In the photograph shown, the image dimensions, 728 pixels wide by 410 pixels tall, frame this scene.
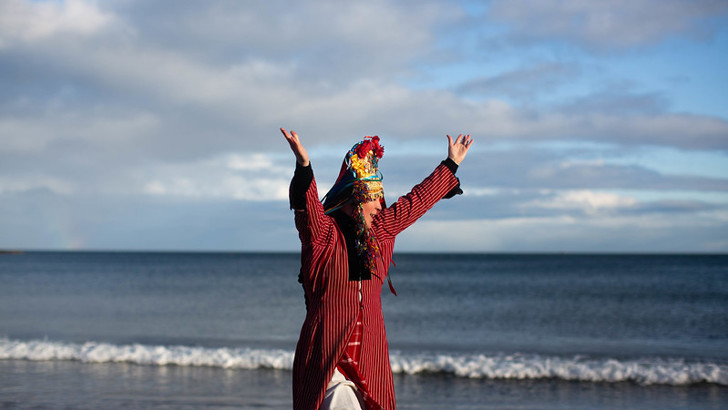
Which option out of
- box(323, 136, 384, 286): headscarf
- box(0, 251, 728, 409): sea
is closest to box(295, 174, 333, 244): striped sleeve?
box(323, 136, 384, 286): headscarf

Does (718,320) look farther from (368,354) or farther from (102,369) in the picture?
(368,354)

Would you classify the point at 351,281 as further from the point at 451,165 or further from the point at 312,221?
the point at 451,165

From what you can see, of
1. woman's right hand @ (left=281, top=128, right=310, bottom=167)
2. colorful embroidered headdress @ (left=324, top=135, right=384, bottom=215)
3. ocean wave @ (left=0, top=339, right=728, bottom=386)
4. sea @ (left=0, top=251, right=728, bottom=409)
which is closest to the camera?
woman's right hand @ (left=281, top=128, right=310, bottom=167)

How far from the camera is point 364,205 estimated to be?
8.96ft

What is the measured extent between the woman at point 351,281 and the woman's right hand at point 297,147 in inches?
9.7

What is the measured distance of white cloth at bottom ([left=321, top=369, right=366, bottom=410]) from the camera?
2617 mm

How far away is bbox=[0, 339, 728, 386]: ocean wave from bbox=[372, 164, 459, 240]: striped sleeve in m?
6.47

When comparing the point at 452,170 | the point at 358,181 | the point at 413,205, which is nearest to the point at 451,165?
the point at 452,170

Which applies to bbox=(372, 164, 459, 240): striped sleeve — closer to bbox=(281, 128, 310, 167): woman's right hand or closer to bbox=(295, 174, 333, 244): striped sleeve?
bbox=(295, 174, 333, 244): striped sleeve

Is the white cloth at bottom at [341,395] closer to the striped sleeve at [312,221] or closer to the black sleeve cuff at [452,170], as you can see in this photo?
the striped sleeve at [312,221]

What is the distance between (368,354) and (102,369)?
24.0ft

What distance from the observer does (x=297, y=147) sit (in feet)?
7.72

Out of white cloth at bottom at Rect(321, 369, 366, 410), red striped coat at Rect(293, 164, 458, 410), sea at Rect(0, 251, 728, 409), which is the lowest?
sea at Rect(0, 251, 728, 409)

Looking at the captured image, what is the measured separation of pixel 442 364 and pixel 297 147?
7.38 metres
